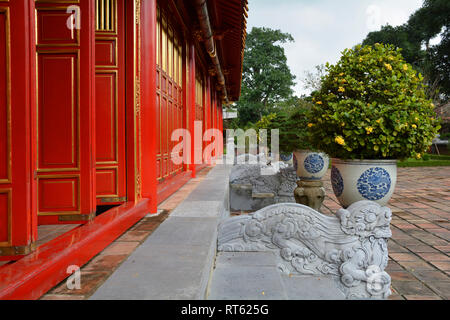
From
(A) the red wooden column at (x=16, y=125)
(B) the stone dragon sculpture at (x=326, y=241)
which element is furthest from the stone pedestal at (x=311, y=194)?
(A) the red wooden column at (x=16, y=125)

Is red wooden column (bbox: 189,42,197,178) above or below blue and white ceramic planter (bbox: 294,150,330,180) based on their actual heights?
above

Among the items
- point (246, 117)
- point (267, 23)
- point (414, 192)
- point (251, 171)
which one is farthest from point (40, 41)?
point (267, 23)

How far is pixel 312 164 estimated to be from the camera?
507cm

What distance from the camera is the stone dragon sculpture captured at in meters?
2.40

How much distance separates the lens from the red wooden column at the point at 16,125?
5.13 feet

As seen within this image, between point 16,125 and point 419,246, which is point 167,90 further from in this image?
point 419,246

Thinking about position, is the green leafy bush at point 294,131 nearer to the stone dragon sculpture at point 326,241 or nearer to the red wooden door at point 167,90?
the red wooden door at point 167,90

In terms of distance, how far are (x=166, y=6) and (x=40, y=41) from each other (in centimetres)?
252

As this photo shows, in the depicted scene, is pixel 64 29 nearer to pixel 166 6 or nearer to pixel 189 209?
→ pixel 189 209

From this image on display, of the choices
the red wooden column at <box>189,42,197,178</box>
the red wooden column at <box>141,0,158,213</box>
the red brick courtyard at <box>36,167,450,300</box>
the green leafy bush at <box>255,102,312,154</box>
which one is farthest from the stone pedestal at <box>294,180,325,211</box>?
the red wooden column at <box>141,0,158,213</box>

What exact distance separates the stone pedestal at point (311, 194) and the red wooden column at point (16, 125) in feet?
12.9

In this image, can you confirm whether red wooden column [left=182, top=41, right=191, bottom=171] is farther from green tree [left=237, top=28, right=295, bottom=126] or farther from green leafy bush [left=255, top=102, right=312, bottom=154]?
green tree [left=237, top=28, right=295, bottom=126]

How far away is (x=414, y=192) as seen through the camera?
6.84 metres

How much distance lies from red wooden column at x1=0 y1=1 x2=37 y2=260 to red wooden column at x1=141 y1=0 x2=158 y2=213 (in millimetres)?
1474
